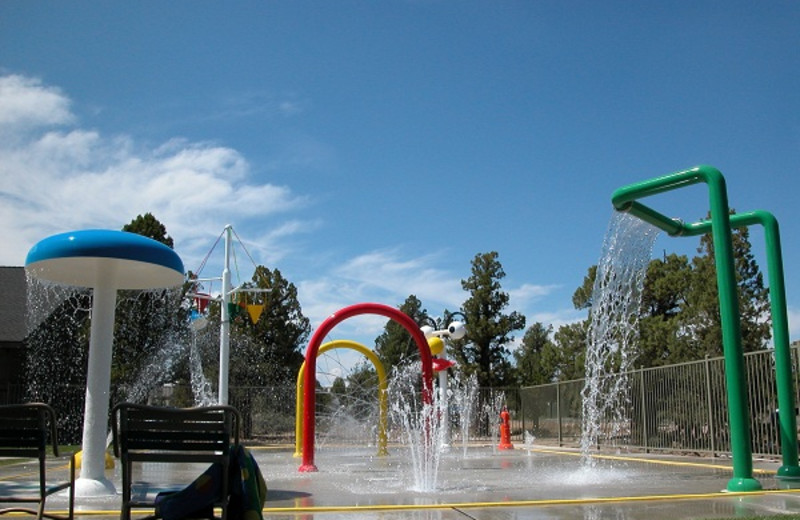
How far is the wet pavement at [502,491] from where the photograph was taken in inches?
262

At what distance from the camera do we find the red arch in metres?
12.2

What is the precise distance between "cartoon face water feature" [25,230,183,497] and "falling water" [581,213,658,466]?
6.41m

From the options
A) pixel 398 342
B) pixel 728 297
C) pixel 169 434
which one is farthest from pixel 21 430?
pixel 398 342

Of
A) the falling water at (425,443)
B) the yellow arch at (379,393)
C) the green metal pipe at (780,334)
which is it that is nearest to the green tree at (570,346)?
the falling water at (425,443)

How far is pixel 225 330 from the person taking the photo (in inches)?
637

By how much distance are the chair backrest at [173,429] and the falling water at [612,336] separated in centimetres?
769

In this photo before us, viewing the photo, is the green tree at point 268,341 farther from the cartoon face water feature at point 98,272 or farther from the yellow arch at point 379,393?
the cartoon face water feature at point 98,272

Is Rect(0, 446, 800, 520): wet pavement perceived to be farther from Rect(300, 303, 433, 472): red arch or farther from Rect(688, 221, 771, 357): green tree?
Rect(688, 221, 771, 357): green tree

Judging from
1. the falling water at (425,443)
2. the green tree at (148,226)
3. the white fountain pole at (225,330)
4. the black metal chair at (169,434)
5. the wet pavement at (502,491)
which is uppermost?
the green tree at (148,226)

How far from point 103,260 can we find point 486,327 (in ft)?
83.1

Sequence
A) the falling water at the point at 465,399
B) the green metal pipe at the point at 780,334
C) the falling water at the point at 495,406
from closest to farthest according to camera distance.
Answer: the green metal pipe at the point at 780,334 → the falling water at the point at 495,406 → the falling water at the point at 465,399

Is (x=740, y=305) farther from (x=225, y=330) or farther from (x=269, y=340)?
(x=269, y=340)

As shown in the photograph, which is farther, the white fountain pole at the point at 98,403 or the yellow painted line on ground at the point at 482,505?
the white fountain pole at the point at 98,403

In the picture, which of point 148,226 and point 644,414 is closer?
point 644,414
